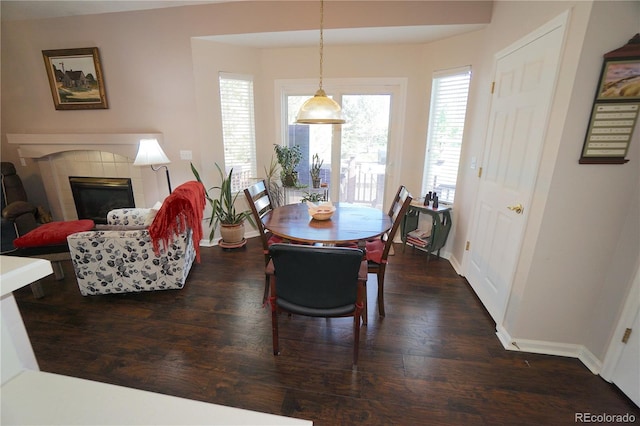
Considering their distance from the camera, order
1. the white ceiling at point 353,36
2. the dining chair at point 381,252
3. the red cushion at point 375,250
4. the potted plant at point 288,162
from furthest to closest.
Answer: the potted plant at point 288,162 < the white ceiling at point 353,36 < the red cushion at point 375,250 < the dining chair at point 381,252

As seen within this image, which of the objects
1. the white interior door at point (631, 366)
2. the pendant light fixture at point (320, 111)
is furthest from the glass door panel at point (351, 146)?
the white interior door at point (631, 366)

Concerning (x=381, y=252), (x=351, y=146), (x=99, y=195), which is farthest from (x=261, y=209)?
(x=99, y=195)

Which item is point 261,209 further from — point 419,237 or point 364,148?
point 419,237

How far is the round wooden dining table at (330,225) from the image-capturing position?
195 centimetres

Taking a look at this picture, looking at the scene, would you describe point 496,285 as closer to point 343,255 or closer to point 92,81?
point 343,255

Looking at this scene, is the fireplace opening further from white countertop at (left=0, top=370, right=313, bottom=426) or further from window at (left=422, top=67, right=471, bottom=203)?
window at (left=422, top=67, right=471, bottom=203)

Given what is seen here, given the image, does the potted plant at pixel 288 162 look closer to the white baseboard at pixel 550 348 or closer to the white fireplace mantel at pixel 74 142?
the white fireplace mantel at pixel 74 142

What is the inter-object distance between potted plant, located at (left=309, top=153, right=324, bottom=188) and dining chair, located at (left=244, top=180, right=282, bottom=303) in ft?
3.85

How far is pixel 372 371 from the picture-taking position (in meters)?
1.76

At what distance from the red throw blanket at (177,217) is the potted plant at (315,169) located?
170 cm

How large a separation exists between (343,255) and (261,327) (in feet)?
3.75

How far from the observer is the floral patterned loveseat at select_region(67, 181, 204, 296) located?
2.29m

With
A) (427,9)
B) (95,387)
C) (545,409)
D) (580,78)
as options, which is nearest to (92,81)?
(427,9)

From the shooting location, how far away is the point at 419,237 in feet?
11.1
